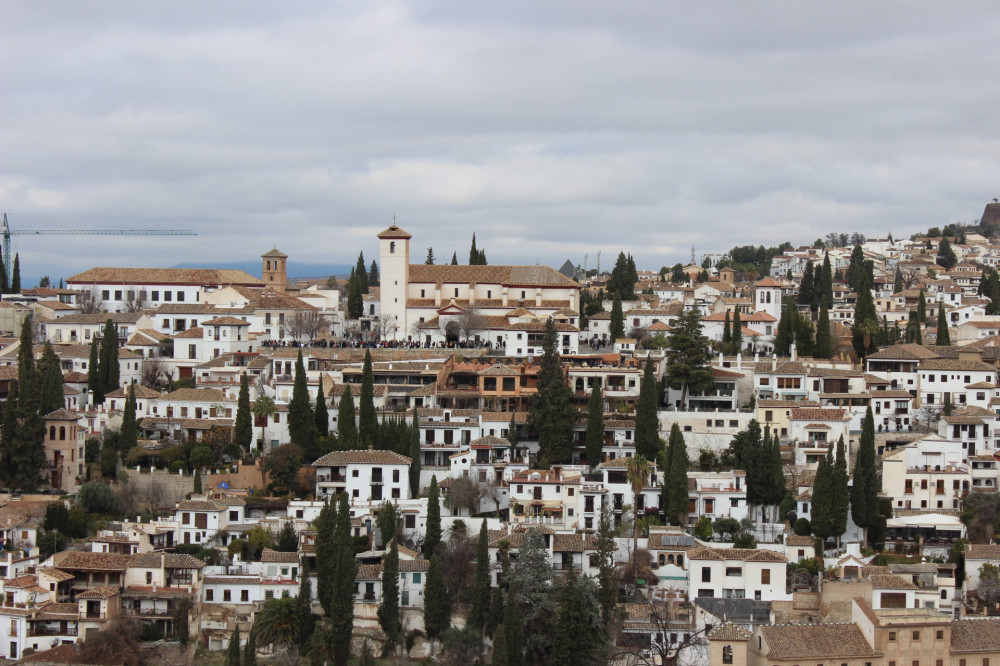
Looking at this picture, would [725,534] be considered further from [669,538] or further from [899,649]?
[899,649]

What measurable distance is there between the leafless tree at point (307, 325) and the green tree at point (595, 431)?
60.8 feet

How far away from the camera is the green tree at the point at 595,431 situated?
4550cm

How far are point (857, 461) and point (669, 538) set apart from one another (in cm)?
739

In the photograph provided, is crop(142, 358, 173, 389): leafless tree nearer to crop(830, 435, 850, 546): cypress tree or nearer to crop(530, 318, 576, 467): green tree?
crop(530, 318, 576, 467): green tree

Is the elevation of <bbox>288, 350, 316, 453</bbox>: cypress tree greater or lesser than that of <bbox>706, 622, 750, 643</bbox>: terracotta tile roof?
greater

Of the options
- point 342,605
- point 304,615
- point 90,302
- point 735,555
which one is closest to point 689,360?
point 735,555

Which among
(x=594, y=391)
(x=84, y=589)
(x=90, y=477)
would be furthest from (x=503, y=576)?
(x=90, y=477)

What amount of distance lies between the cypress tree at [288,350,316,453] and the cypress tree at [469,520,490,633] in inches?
408

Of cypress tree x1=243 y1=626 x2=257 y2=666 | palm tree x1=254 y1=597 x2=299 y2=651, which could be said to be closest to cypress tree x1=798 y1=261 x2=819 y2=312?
palm tree x1=254 y1=597 x2=299 y2=651

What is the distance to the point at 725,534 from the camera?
4203 centimetres

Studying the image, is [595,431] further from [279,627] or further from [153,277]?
→ [153,277]

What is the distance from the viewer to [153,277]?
69.2 meters

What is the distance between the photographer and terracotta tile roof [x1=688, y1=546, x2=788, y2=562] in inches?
1537

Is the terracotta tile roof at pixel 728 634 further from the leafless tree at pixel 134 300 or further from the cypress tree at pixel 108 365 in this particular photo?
the leafless tree at pixel 134 300
